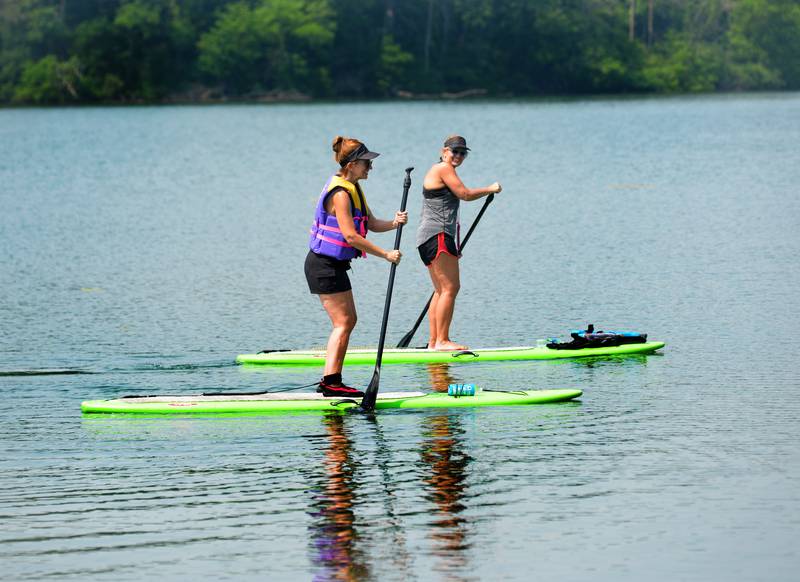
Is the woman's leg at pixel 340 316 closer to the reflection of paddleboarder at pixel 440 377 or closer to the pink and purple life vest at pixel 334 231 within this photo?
the pink and purple life vest at pixel 334 231

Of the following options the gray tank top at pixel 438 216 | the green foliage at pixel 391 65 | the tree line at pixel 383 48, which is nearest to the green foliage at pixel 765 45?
the tree line at pixel 383 48

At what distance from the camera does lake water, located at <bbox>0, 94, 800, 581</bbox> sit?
29.6ft

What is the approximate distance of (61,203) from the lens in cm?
3712

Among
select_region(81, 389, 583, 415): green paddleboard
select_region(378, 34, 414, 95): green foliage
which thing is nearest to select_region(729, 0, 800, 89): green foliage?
select_region(378, 34, 414, 95): green foliage

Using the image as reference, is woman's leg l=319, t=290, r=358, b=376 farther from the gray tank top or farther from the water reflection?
the gray tank top

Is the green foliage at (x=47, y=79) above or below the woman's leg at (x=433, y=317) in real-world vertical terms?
above

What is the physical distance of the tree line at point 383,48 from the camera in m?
117

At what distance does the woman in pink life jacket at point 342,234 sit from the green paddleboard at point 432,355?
2457mm

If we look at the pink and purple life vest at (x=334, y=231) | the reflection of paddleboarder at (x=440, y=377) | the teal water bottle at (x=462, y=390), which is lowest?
the reflection of paddleboarder at (x=440, y=377)

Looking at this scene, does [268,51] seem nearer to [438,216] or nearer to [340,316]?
[438,216]

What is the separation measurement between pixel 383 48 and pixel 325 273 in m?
117

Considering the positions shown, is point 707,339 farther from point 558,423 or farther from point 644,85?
point 644,85

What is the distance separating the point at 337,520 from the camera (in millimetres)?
9562

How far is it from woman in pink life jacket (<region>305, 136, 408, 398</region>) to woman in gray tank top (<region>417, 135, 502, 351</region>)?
200 centimetres
